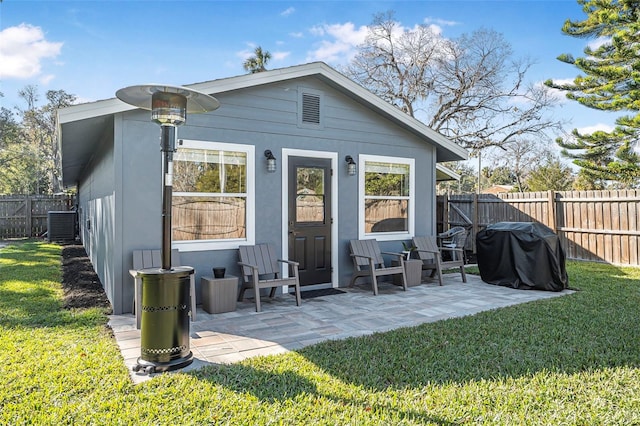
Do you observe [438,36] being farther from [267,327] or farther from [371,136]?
[267,327]

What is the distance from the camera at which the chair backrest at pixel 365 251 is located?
6.74 metres

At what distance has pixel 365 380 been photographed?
3139mm

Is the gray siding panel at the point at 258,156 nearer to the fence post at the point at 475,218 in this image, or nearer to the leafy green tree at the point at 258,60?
the fence post at the point at 475,218

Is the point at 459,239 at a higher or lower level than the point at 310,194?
lower

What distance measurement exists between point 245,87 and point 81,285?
4139 millimetres

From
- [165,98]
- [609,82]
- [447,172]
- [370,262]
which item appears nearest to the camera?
[165,98]

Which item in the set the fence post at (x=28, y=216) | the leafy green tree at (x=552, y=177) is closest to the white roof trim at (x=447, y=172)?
the fence post at (x=28, y=216)

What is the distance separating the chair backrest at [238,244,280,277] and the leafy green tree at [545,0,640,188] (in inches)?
413

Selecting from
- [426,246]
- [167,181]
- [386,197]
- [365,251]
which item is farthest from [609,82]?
[167,181]

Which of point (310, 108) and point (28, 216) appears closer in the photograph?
point (310, 108)

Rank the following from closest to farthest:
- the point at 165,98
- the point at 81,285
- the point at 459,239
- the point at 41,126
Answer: the point at 165,98, the point at 81,285, the point at 459,239, the point at 41,126

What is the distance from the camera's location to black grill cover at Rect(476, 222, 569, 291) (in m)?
6.71

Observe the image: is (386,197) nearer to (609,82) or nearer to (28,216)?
(609,82)

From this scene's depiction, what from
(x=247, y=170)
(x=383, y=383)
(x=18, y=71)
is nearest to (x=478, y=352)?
(x=383, y=383)
